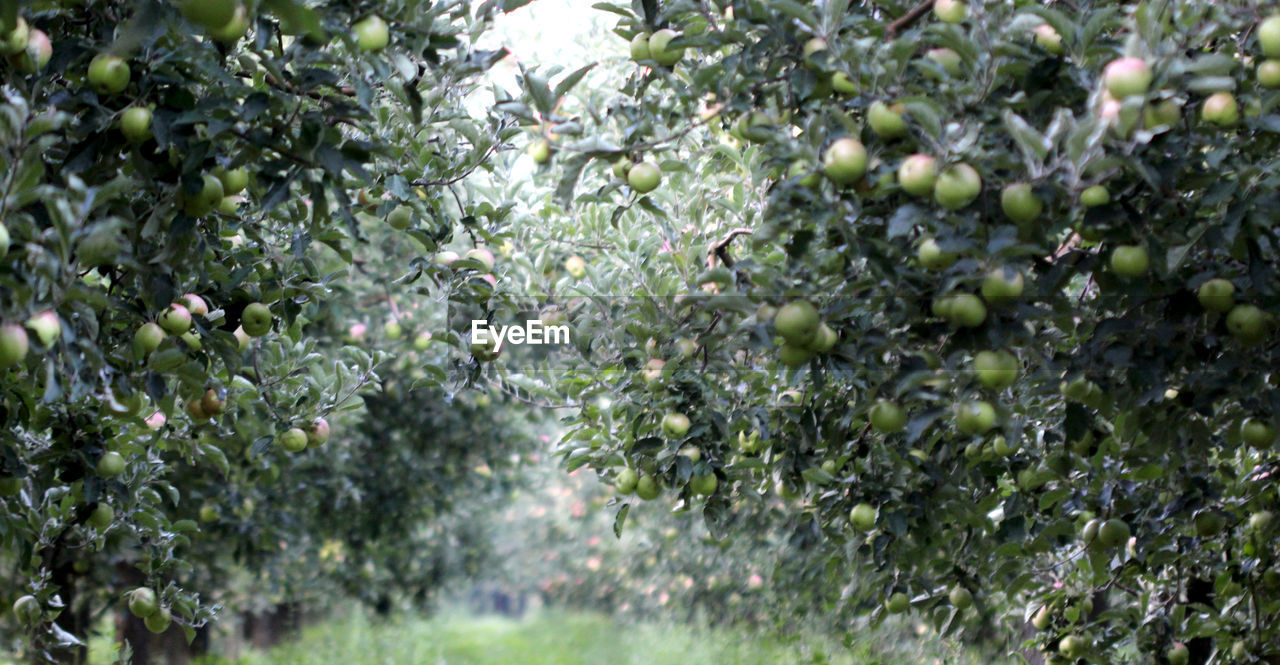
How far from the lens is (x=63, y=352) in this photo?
197 centimetres

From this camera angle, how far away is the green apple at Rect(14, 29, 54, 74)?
6.72ft

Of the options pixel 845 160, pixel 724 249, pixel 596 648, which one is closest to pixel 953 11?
pixel 845 160

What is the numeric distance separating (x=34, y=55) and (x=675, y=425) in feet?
6.39

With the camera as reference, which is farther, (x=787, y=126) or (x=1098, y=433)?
(x=1098, y=433)

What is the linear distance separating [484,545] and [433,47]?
42.0 feet

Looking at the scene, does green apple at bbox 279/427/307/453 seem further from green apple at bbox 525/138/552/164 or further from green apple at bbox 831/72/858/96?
green apple at bbox 831/72/858/96

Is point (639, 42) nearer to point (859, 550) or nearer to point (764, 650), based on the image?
point (859, 550)

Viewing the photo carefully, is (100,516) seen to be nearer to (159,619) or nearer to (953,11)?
(159,619)

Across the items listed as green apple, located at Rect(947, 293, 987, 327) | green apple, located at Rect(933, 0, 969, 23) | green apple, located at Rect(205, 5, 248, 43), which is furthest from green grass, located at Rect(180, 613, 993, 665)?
green apple, located at Rect(205, 5, 248, 43)

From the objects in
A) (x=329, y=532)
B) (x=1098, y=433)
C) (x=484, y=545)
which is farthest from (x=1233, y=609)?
(x=484, y=545)

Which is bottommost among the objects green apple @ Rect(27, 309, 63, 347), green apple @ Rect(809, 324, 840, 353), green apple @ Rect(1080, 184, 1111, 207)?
green apple @ Rect(809, 324, 840, 353)

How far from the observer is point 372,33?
2.22 metres

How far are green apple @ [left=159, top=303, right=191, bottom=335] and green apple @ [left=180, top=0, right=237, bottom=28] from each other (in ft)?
2.74

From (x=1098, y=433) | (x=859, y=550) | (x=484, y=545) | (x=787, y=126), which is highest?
(x=787, y=126)
